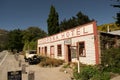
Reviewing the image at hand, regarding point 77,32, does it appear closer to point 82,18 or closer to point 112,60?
point 112,60

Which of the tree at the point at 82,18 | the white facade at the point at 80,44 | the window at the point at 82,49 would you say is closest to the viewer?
the white facade at the point at 80,44

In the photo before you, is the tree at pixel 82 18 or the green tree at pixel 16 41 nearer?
the tree at pixel 82 18

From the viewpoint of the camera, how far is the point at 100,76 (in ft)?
37.0

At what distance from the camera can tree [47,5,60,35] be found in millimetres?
52562

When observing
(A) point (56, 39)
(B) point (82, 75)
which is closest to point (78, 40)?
(A) point (56, 39)

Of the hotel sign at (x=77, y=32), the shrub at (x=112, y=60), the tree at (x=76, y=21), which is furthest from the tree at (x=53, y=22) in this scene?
the shrub at (x=112, y=60)

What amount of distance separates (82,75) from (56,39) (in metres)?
17.8

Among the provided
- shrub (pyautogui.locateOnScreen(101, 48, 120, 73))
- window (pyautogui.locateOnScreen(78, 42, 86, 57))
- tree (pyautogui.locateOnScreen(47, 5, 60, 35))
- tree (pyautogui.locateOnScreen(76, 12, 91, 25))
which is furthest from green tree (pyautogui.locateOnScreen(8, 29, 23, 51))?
shrub (pyautogui.locateOnScreen(101, 48, 120, 73))

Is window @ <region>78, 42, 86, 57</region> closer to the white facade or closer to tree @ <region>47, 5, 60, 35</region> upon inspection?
the white facade

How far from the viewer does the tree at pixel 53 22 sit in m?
52.6

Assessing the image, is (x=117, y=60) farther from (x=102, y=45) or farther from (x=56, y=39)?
(x=56, y=39)

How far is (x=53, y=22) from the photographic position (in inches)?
2106

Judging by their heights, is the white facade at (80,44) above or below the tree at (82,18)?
below

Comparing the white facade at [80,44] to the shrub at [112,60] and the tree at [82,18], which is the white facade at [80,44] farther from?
the tree at [82,18]
